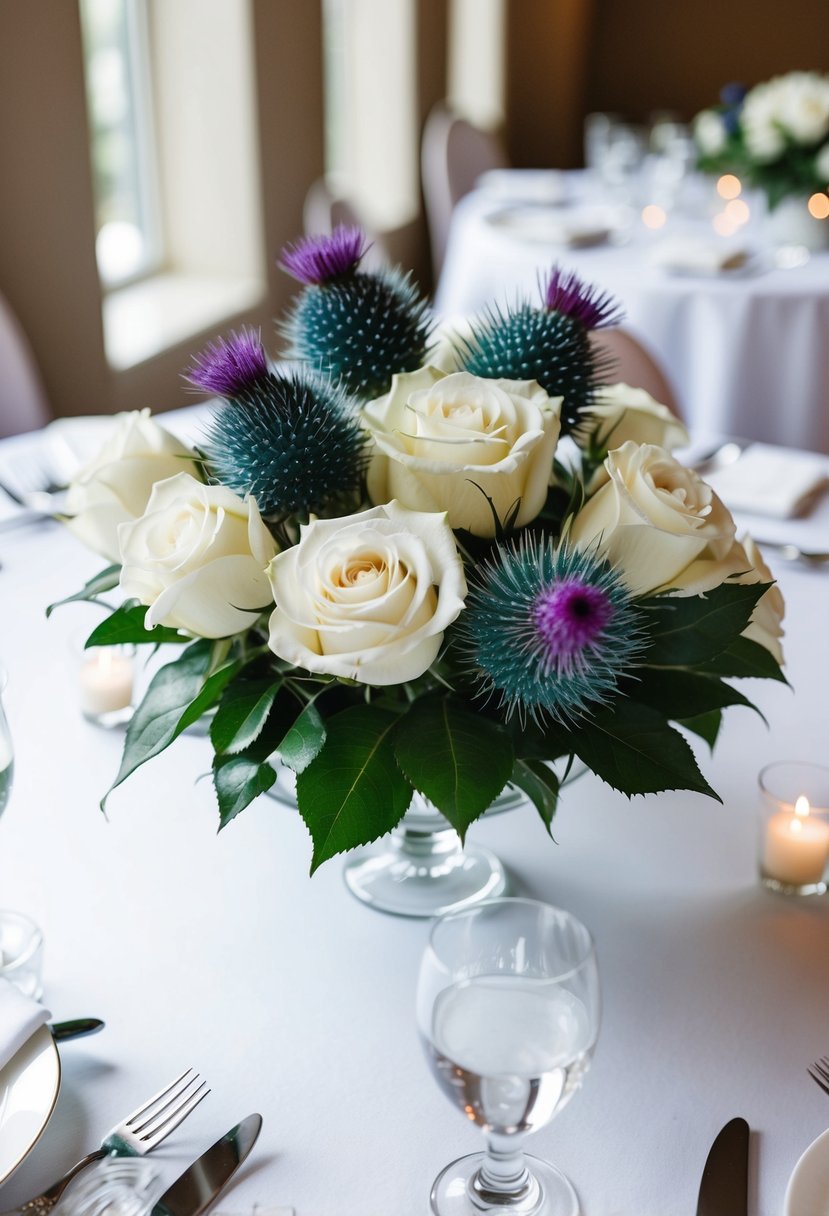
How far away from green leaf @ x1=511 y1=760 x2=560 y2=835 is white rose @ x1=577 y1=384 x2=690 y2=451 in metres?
0.23

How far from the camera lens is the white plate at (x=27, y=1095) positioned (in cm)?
57

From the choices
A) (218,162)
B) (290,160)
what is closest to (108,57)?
(218,162)

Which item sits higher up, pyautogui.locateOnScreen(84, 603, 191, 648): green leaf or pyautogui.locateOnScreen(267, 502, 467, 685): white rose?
pyautogui.locateOnScreen(267, 502, 467, 685): white rose

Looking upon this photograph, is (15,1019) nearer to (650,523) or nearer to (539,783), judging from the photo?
(539,783)

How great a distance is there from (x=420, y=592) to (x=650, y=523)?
5.1 inches

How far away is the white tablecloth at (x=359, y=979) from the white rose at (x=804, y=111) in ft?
6.37

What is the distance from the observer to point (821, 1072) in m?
0.65

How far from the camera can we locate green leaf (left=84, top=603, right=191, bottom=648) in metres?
0.70

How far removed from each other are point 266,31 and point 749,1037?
121 inches

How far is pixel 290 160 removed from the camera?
344 cm

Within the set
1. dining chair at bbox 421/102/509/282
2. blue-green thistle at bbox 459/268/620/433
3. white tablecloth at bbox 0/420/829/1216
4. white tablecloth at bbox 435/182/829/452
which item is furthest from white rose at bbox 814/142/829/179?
blue-green thistle at bbox 459/268/620/433

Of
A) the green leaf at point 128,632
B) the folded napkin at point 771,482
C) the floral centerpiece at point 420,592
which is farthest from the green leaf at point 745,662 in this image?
the folded napkin at point 771,482

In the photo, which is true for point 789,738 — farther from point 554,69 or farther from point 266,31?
point 554,69

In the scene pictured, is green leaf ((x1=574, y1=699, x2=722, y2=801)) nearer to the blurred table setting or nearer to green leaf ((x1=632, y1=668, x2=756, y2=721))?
green leaf ((x1=632, y1=668, x2=756, y2=721))
